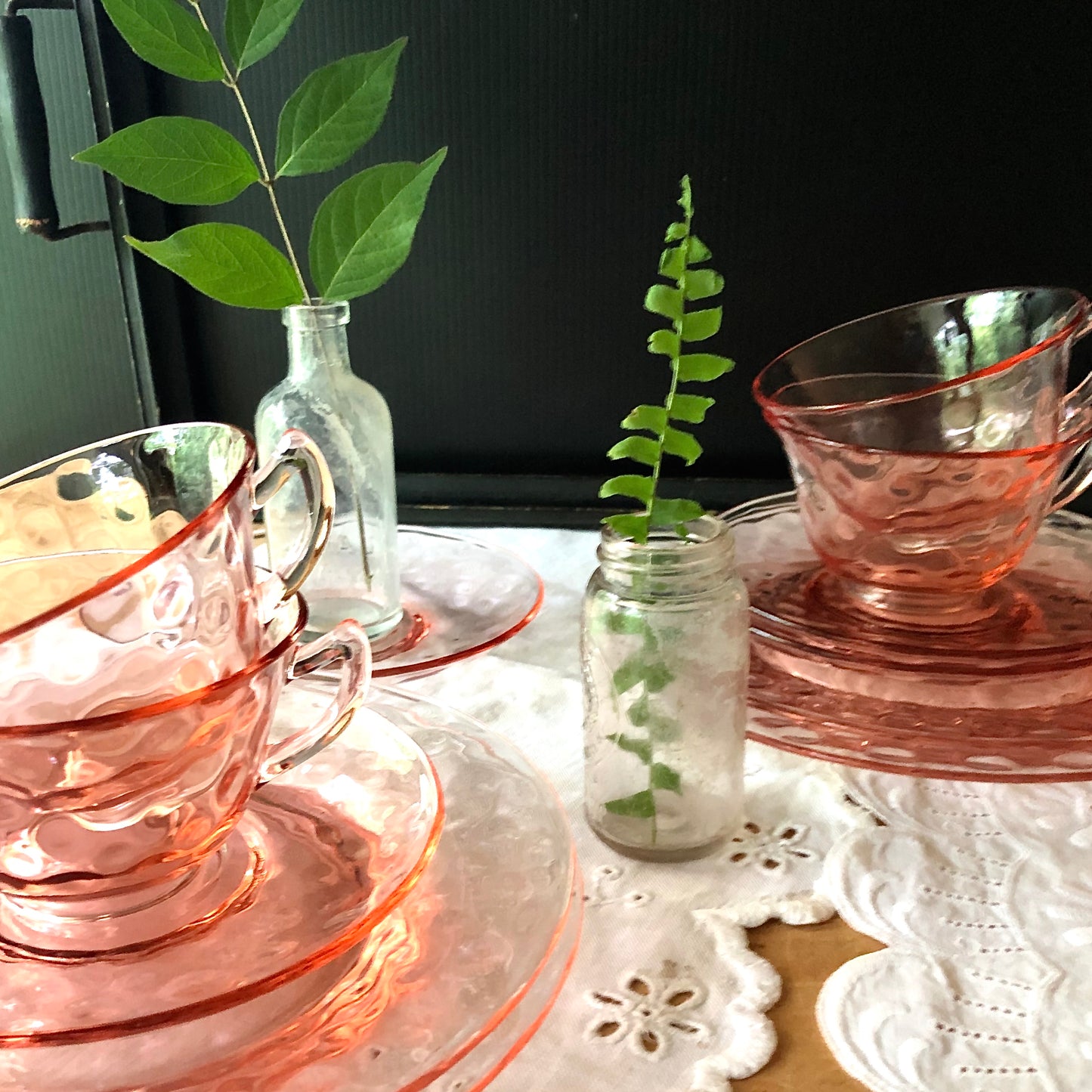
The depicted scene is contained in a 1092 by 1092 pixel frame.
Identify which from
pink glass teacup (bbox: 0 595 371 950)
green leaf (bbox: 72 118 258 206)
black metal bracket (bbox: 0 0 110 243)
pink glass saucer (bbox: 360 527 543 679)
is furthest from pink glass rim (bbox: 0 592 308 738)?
black metal bracket (bbox: 0 0 110 243)

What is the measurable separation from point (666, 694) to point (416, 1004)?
0.16 meters

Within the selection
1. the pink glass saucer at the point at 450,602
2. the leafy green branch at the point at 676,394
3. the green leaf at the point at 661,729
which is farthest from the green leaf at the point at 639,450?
the pink glass saucer at the point at 450,602

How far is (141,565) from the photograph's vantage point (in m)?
0.30

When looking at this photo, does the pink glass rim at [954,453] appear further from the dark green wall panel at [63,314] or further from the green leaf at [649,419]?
the dark green wall panel at [63,314]

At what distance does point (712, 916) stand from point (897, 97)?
61 centimetres

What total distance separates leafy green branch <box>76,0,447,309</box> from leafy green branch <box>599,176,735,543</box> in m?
0.21

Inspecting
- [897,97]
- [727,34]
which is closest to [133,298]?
[727,34]

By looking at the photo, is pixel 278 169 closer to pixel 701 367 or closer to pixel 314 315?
pixel 314 315

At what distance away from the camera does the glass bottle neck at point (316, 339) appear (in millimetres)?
596

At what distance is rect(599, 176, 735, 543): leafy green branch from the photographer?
1.33 feet

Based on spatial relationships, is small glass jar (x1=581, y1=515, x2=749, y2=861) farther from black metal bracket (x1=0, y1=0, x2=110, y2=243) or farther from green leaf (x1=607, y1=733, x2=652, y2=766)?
black metal bracket (x1=0, y1=0, x2=110, y2=243)

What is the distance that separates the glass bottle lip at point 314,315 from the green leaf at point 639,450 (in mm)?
251

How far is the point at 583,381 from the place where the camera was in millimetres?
860

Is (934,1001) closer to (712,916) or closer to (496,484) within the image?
(712,916)
